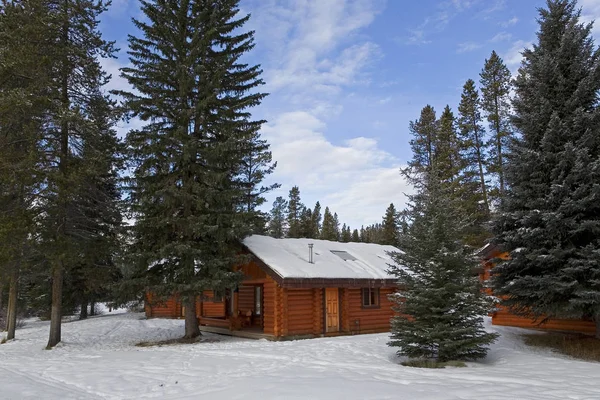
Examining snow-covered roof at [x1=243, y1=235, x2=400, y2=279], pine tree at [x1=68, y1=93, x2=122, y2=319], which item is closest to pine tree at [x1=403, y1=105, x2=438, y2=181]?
snow-covered roof at [x1=243, y1=235, x2=400, y2=279]

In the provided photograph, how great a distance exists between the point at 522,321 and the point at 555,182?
7268mm

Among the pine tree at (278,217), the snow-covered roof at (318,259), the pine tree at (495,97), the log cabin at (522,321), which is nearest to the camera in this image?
the log cabin at (522,321)

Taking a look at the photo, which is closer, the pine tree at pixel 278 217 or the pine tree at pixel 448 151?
the pine tree at pixel 448 151

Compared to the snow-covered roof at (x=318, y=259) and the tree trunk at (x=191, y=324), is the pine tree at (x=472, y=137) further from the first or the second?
the tree trunk at (x=191, y=324)

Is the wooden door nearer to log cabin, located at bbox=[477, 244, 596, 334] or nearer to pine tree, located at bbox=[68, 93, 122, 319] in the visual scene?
log cabin, located at bbox=[477, 244, 596, 334]

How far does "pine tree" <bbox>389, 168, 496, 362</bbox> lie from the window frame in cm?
773

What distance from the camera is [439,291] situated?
11453 mm

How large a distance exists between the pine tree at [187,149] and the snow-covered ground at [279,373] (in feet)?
10.4

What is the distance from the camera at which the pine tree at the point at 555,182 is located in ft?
39.7

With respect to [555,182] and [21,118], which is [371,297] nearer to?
[555,182]

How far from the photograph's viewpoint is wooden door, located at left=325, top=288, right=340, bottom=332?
18.8 meters

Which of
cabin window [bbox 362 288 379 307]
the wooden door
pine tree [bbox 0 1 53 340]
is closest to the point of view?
pine tree [bbox 0 1 53 340]

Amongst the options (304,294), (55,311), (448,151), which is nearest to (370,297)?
(304,294)

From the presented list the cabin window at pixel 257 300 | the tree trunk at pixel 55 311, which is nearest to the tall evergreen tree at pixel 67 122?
the tree trunk at pixel 55 311
